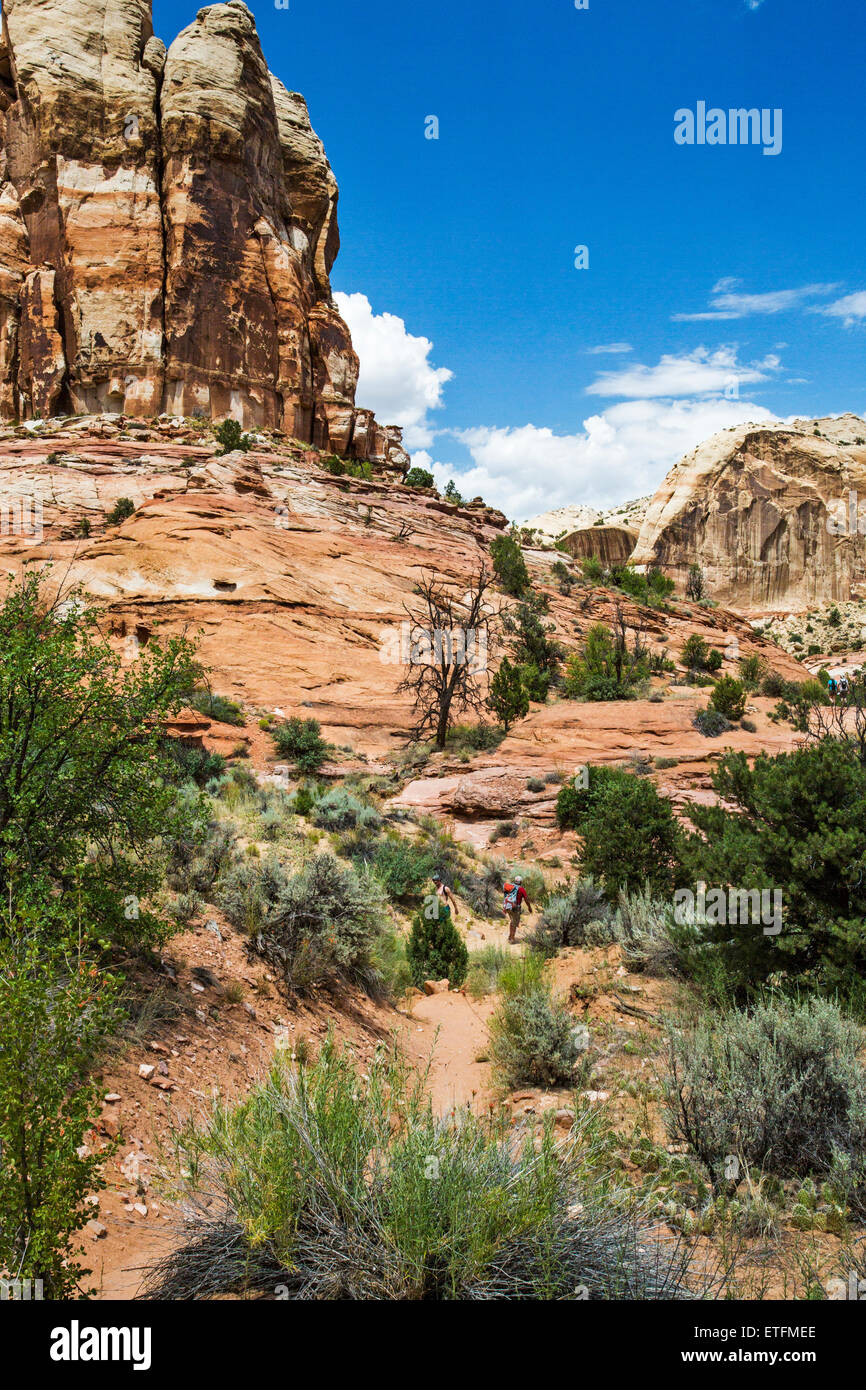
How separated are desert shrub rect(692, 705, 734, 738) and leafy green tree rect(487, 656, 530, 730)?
4899mm

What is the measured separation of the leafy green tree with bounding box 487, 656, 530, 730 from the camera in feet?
67.6

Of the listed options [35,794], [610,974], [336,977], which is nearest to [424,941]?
[336,977]

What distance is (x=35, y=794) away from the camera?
461 centimetres

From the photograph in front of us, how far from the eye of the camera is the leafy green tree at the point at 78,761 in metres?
4.74

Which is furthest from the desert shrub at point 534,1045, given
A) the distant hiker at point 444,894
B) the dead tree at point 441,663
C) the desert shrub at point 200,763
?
the dead tree at point 441,663

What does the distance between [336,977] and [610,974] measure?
2908 millimetres

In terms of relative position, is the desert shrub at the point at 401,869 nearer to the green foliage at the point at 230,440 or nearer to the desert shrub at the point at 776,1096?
the desert shrub at the point at 776,1096

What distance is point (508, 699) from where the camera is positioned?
20.6 metres

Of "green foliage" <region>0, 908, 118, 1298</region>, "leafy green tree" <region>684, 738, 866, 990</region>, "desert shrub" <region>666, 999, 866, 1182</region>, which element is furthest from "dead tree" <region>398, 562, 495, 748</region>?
"green foliage" <region>0, 908, 118, 1298</region>

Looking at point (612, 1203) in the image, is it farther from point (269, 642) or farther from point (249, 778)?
point (269, 642)

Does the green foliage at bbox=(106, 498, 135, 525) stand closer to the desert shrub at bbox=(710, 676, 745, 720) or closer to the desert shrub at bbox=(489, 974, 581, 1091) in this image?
the desert shrub at bbox=(710, 676, 745, 720)

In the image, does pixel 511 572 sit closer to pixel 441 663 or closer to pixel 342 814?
pixel 441 663

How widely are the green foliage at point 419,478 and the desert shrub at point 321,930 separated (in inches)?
1539

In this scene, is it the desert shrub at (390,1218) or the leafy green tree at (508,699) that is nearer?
the desert shrub at (390,1218)
